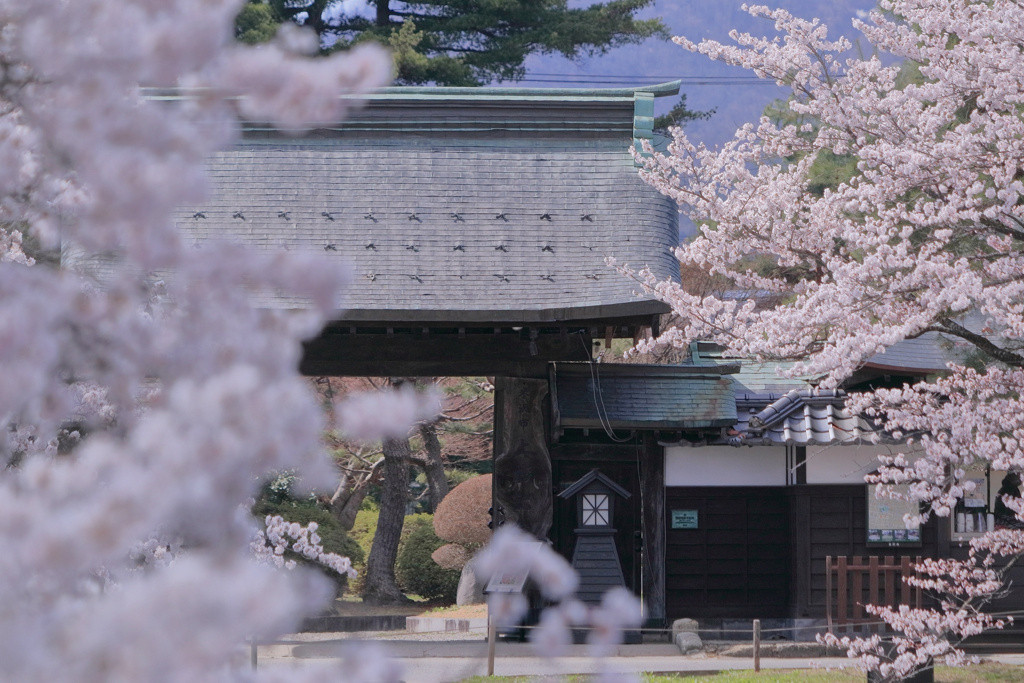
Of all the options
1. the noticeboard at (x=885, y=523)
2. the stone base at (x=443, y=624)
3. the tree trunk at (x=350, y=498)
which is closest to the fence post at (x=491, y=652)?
the noticeboard at (x=885, y=523)

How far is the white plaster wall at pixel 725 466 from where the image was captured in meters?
10.6

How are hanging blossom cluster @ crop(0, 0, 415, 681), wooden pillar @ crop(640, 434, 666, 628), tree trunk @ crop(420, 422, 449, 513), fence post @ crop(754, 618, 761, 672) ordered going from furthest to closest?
tree trunk @ crop(420, 422, 449, 513)
wooden pillar @ crop(640, 434, 666, 628)
fence post @ crop(754, 618, 761, 672)
hanging blossom cluster @ crop(0, 0, 415, 681)

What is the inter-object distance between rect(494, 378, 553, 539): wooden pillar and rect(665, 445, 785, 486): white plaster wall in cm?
159

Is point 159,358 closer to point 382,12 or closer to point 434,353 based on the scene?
point 434,353

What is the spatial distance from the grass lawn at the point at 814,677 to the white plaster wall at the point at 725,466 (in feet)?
7.54

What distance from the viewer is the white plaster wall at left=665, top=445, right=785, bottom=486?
34.8ft

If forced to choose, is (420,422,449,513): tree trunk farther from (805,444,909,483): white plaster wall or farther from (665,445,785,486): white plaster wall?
(805,444,909,483): white plaster wall

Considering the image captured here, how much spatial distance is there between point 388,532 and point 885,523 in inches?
343

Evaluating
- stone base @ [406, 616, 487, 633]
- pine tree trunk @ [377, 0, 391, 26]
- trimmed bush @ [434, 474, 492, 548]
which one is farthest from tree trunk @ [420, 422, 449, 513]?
pine tree trunk @ [377, 0, 391, 26]

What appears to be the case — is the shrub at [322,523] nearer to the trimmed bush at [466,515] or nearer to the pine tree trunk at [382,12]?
the trimmed bush at [466,515]

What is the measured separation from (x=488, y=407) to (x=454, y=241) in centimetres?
797

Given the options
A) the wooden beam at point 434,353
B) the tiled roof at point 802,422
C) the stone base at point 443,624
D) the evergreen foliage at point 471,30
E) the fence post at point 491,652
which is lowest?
the stone base at point 443,624

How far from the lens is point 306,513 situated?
15969 mm

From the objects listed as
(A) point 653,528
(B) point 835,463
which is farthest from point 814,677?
(B) point 835,463
